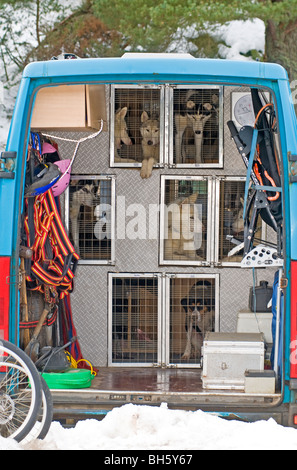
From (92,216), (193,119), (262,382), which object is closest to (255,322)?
(262,382)

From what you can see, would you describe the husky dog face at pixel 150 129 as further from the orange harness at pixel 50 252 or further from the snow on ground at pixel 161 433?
the snow on ground at pixel 161 433

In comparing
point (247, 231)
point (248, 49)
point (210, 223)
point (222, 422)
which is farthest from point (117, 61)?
point (248, 49)

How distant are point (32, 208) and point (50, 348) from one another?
1.04 meters

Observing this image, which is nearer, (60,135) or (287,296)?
(287,296)

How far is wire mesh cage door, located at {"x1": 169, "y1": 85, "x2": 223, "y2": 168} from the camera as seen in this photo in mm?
7141

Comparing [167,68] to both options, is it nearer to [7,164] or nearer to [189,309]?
[7,164]

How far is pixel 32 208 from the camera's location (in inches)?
232

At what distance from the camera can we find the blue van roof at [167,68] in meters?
4.68

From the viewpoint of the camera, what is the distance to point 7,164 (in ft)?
15.6

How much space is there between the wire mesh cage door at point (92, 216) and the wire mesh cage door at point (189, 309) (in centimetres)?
65

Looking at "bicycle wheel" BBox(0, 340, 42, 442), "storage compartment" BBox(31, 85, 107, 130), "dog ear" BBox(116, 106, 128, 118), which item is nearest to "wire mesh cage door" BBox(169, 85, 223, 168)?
"dog ear" BBox(116, 106, 128, 118)

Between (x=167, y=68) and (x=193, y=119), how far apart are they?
8.20ft
